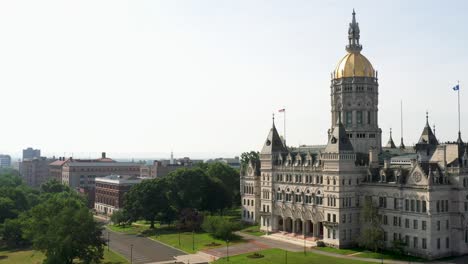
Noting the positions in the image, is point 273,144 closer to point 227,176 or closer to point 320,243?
point 320,243

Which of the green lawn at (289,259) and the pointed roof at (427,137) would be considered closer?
the green lawn at (289,259)

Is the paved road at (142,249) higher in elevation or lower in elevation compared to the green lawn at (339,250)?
lower

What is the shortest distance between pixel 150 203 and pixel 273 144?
37.0 m

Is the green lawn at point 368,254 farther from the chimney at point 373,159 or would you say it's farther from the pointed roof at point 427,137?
the pointed roof at point 427,137

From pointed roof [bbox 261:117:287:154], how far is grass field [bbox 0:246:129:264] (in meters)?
46.3

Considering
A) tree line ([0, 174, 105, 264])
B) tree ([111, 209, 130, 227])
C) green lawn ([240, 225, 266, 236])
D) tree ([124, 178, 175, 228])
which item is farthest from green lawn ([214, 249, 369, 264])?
tree ([111, 209, 130, 227])

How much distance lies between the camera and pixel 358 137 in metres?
122

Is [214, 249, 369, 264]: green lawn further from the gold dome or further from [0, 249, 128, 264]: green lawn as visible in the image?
the gold dome

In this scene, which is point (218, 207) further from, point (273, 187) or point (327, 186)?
point (327, 186)

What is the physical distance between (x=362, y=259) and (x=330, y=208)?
1550 centimetres

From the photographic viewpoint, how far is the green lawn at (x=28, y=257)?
10031 centimetres

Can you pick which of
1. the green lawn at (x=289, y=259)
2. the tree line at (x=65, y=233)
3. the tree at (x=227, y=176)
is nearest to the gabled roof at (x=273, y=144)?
the tree at (x=227, y=176)

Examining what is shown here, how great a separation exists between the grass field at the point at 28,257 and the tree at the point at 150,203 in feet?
88.4

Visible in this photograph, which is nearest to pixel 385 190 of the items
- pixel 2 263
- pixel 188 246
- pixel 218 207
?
pixel 188 246
